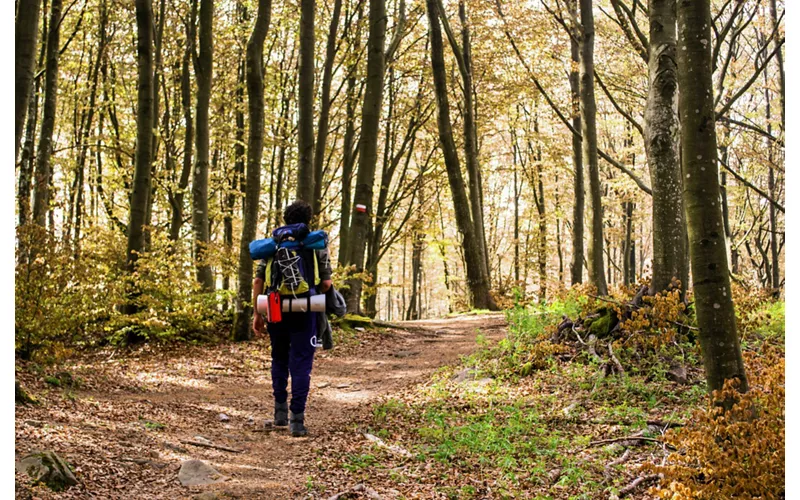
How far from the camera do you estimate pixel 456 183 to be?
18.0 metres

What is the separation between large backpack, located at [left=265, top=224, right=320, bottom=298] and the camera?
19.8ft

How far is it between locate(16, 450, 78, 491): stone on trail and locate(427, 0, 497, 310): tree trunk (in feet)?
47.7

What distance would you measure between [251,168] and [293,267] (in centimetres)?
632

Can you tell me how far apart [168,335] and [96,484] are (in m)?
7.22

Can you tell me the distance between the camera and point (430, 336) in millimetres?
14250

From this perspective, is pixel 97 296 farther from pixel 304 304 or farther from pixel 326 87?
pixel 326 87

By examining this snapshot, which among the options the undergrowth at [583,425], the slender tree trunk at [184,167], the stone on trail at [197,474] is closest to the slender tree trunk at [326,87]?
the slender tree trunk at [184,167]

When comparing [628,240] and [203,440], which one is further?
[628,240]

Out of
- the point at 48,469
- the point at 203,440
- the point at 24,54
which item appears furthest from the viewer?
the point at 24,54

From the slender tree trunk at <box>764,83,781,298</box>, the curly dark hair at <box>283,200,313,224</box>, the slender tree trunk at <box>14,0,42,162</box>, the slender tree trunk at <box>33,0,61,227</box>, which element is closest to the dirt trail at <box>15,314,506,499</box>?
the curly dark hair at <box>283,200,313,224</box>

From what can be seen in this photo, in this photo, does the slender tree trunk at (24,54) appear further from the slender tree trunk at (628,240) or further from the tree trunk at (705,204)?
the slender tree trunk at (628,240)

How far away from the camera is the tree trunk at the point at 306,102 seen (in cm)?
1277

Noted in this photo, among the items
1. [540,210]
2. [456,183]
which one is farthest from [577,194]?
[540,210]

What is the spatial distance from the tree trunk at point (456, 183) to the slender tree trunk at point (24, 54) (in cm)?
1130
